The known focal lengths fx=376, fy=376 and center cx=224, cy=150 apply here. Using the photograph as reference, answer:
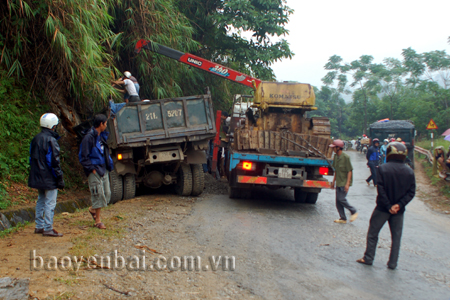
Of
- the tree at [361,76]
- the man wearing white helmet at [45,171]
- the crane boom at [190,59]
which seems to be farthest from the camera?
the tree at [361,76]

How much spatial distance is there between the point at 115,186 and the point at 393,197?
5.61m

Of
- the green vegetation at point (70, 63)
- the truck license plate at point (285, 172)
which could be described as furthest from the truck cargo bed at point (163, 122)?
the truck license plate at point (285, 172)

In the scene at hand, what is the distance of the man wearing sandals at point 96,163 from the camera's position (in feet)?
17.6

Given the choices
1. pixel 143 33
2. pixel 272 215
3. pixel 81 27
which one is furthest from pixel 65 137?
pixel 272 215

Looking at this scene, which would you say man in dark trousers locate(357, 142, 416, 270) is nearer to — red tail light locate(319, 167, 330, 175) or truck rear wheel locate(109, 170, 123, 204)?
red tail light locate(319, 167, 330, 175)

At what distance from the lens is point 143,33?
11688 mm

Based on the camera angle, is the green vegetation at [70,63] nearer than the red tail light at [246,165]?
Yes

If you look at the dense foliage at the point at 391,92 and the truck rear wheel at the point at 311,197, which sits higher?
the dense foliage at the point at 391,92

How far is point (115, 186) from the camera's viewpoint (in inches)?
318

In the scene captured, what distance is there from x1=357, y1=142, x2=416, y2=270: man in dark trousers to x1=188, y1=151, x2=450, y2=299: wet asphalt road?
0.23 meters

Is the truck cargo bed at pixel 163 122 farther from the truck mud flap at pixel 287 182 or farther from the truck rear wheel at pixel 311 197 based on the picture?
the truck rear wheel at pixel 311 197

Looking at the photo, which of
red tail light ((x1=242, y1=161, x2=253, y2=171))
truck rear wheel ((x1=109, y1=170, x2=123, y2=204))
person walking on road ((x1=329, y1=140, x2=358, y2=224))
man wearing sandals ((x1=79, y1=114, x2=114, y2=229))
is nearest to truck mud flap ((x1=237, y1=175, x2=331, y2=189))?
red tail light ((x1=242, y1=161, x2=253, y2=171))

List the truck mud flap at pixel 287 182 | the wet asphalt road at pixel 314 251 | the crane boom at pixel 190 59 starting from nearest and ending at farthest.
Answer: the wet asphalt road at pixel 314 251
the truck mud flap at pixel 287 182
the crane boom at pixel 190 59

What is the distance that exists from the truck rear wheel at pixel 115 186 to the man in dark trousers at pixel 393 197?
5254 millimetres
